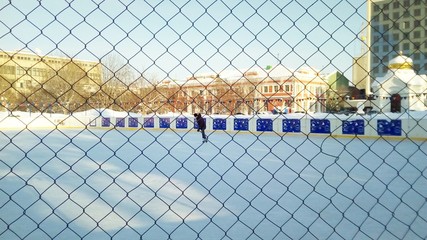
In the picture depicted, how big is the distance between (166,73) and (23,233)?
2.27m

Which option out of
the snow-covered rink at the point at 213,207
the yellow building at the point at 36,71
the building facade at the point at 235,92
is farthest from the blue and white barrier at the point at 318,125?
the yellow building at the point at 36,71

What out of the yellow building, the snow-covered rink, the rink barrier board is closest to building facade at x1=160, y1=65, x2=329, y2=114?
the snow-covered rink

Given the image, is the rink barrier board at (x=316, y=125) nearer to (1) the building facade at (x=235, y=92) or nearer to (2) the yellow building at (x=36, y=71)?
(1) the building facade at (x=235, y=92)

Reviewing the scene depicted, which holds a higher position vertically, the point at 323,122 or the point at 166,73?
Answer: the point at 166,73

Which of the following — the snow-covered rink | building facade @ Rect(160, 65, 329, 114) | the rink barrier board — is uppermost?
building facade @ Rect(160, 65, 329, 114)

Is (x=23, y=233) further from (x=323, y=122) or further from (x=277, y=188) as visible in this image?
(x=323, y=122)

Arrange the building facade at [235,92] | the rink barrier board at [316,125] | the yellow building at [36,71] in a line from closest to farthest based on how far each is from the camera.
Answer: the yellow building at [36,71] → the building facade at [235,92] → the rink barrier board at [316,125]

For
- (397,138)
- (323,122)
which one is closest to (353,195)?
(397,138)

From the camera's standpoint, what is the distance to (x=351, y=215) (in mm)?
3449

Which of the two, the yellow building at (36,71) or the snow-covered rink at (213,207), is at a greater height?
the yellow building at (36,71)

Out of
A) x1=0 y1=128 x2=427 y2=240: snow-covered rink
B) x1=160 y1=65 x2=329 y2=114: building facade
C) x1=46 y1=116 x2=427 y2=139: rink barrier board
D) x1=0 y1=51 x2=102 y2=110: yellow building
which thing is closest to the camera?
x1=0 y1=51 x2=102 y2=110: yellow building

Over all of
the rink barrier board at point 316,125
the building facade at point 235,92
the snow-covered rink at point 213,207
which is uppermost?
the building facade at point 235,92

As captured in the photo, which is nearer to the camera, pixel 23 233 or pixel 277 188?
pixel 23 233

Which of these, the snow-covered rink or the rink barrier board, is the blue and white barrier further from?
the snow-covered rink
